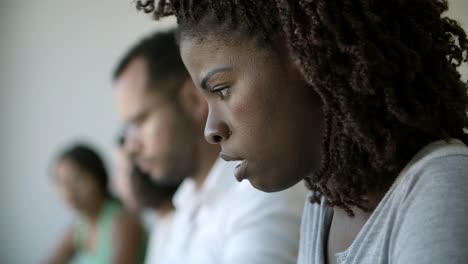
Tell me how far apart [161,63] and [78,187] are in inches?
49.0

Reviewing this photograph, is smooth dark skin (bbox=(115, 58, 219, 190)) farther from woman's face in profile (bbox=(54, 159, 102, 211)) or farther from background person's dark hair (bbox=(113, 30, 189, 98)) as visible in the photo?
woman's face in profile (bbox=(54, 159, 102, 211))

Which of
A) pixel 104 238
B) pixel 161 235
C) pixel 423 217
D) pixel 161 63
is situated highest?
pixel 423 217

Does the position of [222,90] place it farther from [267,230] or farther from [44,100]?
[44,100]

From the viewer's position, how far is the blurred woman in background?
92.7 inches

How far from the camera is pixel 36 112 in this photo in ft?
10.5

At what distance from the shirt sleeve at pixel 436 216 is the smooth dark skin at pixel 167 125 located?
36.2 inches

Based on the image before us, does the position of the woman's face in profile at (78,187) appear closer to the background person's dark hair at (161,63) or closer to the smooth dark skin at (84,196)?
the smooth dark skin at (84,196)

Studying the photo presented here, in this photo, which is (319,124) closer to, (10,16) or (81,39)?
(81,39)

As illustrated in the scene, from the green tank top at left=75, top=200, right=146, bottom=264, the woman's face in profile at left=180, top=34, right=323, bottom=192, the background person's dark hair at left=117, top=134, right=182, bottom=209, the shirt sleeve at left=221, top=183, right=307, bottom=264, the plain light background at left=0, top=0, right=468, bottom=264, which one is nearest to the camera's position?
the woman's face in profile at left=180, top=34, right=323, bottom=192

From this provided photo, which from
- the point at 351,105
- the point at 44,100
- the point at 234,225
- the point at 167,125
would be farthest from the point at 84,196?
the point at 351,105

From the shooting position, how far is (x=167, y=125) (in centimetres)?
152

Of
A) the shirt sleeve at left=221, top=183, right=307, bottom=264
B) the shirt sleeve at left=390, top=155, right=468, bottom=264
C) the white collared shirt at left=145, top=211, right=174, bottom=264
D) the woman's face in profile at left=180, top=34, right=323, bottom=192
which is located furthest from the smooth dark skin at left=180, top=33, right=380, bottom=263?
the white collared shirt at left=145, top=211, right=174, bottom=264

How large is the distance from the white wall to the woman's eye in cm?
235

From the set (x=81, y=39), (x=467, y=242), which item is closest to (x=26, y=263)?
(x=81, y=39)
